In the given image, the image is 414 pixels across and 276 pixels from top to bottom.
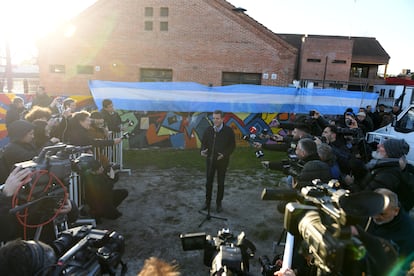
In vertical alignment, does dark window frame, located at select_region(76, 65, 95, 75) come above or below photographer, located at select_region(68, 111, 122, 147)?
above

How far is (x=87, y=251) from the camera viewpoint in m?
2.12

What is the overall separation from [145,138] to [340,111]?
945 centimetres

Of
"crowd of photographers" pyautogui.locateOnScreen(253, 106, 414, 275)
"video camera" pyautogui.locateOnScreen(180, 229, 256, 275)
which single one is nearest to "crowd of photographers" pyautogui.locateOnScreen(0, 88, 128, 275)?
"video camera" pyautogui.locateOnScreen(180, 229, 256, 275)

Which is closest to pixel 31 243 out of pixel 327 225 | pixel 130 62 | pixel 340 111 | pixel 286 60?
pixel 327 225

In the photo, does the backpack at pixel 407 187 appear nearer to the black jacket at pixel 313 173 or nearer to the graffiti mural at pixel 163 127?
the black jacket at pixel 313 173

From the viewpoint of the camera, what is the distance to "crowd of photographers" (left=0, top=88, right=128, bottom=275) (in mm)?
2322

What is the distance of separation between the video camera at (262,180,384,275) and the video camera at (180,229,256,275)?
59 centimetres

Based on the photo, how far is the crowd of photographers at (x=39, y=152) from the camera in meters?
2.32

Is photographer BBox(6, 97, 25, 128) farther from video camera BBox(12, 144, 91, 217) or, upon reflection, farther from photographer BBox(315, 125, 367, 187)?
photographer BBox(315, 125, 367, 187)

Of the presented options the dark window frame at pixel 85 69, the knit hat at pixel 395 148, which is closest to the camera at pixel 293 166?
the knit hat at pixel 395 148

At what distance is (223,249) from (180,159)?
832cm

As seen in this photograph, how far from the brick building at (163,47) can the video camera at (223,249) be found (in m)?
19.0

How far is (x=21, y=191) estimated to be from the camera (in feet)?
7.98

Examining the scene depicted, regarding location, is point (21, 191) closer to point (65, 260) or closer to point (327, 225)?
point (65, 260)
